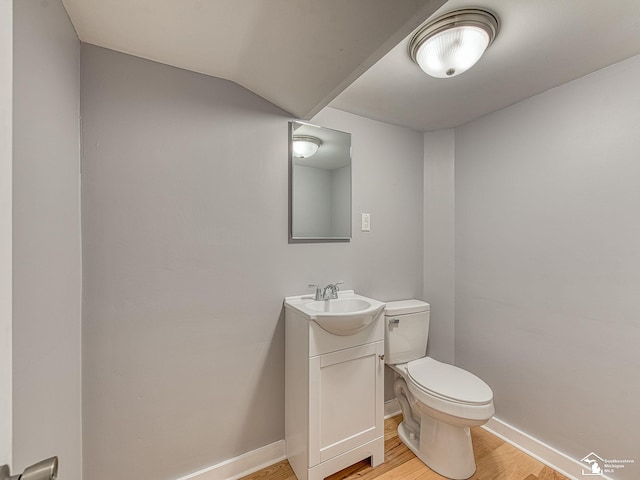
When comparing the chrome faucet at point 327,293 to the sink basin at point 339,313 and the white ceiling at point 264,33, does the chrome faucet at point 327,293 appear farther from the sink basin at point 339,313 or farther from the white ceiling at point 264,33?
the white ceiling at point 264,33

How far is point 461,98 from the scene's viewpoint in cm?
170

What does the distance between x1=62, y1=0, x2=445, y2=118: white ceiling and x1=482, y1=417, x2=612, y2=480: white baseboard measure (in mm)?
2208

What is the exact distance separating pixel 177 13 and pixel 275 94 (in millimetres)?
538

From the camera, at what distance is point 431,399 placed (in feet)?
4.83

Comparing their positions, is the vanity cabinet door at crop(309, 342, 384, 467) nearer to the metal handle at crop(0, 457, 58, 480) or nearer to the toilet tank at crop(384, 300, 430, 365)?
the toilet tank at crop(384, 300, 430, 365)

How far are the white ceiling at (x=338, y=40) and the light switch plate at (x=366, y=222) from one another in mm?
770

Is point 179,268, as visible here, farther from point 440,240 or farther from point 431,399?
point 440,240

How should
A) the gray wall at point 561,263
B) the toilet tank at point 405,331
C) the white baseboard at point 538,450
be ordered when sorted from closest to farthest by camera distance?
the gray wall at point 561,263 < the white baseboard at point 538,450 < the toilet tank at point 405,331

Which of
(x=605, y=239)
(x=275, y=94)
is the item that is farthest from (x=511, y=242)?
(x=275, y=94)

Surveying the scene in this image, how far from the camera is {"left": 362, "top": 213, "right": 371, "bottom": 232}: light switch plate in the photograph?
194 cm

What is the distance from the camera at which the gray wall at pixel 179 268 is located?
1.20 m

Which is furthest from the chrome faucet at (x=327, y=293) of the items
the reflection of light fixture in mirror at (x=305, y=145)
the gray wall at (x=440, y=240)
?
the gray wall at (x=440, y=240)

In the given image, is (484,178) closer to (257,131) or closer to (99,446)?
(257,131)
